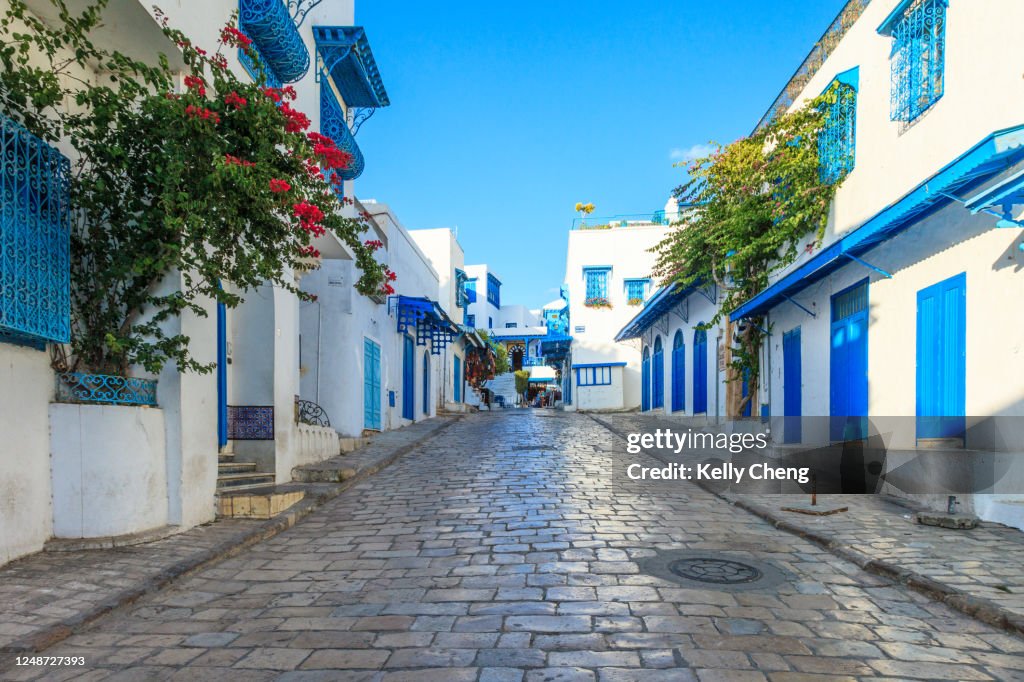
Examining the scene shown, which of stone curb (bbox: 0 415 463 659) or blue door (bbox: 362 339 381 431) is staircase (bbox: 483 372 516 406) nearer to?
blue door (bbox: 362 339 381 431)

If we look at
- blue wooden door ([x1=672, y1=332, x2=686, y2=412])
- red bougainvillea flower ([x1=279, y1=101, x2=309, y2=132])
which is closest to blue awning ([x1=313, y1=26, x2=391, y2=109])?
red bougainvillea flower ([x1=279, y1=101, x2=309, y2=132])

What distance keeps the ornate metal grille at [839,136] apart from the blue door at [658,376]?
44.0ft

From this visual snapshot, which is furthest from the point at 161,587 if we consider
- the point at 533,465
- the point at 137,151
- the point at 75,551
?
the point at 533,465

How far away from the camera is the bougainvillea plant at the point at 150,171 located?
576 centimetres

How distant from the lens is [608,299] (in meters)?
32.0

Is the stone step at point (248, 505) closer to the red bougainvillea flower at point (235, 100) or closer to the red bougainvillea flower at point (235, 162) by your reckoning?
the red bougainvillea flower at point (235, 162)

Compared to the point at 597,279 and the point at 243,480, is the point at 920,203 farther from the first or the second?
the point at 597,279

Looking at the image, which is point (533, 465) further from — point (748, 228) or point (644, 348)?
point (644, 348)

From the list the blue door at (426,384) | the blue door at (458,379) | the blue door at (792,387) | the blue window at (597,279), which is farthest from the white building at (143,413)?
the blue door at (458,379)

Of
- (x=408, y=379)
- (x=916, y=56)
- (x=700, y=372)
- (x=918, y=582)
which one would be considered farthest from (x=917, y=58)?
(x=408, y=379)

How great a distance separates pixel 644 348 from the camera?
95.5 feet

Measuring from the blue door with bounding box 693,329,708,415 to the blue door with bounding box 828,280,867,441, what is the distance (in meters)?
7.23

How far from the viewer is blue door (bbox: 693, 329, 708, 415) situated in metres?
18.7

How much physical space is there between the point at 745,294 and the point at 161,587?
485 inches
